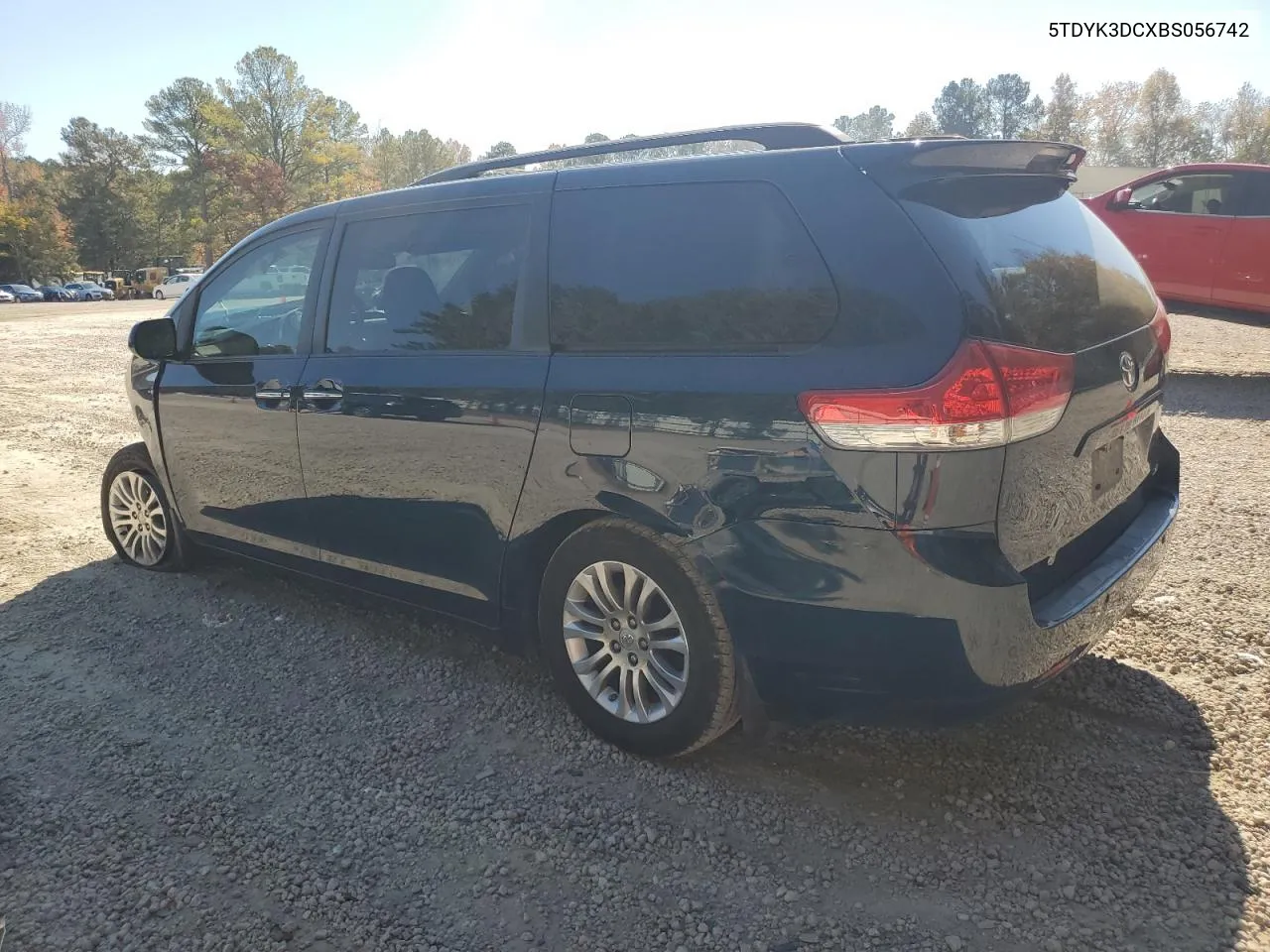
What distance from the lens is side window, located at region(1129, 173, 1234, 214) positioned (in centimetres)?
967

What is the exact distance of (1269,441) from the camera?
6.79 m

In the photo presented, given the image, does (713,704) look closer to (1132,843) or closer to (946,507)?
(946,507)

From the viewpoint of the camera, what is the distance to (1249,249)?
30.8 ft

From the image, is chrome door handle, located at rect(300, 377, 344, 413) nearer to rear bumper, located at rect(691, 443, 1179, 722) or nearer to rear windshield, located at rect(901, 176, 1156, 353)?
rear bumper, located at rect(691, 443, 1179, 722)

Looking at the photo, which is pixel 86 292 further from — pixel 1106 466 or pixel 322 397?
pixel 1106 466

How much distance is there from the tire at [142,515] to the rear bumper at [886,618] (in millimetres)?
3302

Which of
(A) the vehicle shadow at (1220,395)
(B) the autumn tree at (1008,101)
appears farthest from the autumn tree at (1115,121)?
(A) the vehicle shadow at (1220,395)

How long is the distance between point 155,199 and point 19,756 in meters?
82.6

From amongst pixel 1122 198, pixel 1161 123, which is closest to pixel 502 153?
pixel 1122 198

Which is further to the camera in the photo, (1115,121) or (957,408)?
(1115,121)

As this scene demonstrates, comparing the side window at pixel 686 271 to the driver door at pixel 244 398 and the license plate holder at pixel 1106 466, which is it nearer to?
the license plate holder at pixel 1106 466

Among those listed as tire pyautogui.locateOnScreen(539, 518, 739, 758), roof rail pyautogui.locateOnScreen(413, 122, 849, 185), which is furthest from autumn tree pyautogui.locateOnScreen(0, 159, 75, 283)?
tire pyautogui.locateOnScreen(539, 518, 739, 758)

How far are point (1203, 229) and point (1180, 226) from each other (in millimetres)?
238

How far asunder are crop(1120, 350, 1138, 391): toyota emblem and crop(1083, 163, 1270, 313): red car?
7.96m
